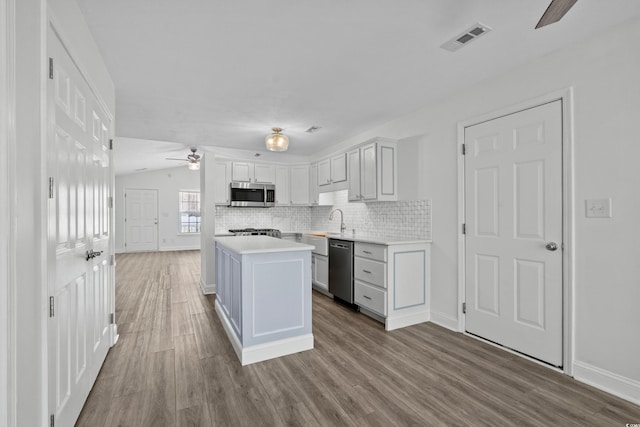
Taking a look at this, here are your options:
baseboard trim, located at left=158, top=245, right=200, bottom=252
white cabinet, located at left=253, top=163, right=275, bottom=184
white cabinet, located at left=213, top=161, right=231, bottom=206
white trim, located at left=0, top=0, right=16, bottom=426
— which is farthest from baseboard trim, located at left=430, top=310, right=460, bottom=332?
baseboard trim, located at left=158, top=245, right=200, bottom=252

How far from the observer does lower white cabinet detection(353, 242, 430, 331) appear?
3244mm

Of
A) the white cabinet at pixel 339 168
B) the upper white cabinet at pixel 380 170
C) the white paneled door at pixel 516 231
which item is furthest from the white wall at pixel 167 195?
the white paneled door at pixel 516 231

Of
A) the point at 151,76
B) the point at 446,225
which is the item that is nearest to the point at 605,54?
the point at 446,225

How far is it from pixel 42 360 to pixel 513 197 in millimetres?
3269

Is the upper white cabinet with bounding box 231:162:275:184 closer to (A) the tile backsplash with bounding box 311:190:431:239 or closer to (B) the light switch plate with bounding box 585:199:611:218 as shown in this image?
(A) the tile backsplash with bounding box 311:190:431:239

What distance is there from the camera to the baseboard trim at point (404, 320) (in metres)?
3.21

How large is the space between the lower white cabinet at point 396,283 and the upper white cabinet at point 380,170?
0.73 m

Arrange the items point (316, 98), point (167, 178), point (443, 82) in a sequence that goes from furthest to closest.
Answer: point (167, 178) < point (316, 98) < point (443, 82)

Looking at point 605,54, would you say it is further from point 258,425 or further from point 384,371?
point 258,425

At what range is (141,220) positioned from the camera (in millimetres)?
9812

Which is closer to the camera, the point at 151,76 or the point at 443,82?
the point at 151,76

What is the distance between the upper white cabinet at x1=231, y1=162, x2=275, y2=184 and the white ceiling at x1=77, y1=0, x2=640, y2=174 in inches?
62.7

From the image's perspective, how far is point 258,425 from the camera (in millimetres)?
1743

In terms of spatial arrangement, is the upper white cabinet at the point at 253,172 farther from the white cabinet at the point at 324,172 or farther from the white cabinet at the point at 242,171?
the white cabinet at the point at 324,172
